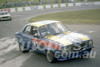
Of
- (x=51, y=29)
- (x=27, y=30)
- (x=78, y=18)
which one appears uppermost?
(x=51, y=29)

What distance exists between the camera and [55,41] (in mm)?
6977

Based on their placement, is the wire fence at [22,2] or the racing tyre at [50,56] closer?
the racing tyre at [50,56]

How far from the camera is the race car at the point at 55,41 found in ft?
22.1

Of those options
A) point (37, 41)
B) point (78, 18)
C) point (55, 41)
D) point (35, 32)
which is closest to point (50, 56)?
point (55, 41)

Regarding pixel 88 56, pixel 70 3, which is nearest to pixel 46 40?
pixel 88 56

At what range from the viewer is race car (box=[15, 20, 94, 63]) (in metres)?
6.75

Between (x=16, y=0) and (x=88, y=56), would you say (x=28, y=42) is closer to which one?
(x=88, y=56)

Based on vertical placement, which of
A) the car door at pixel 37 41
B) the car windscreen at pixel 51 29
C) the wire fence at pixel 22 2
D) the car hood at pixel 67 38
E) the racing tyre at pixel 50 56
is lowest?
the wire fence at pixel 22 2

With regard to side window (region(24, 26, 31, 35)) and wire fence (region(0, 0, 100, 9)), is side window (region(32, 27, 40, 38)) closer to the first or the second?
side window (region(24, 26, 31, 35))

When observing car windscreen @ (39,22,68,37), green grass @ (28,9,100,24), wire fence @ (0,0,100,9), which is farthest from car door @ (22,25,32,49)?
wire fence @ (0,0,100,9)

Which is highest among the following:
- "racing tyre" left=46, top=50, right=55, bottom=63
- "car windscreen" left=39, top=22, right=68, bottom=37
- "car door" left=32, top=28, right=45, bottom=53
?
"car windscreen" left=39, top=22, right=68, bottom=37

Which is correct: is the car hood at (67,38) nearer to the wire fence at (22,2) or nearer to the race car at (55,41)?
the race car at (55,41)

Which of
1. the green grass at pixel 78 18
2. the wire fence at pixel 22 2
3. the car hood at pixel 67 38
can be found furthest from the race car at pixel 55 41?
the wire fence at pixel 22 2

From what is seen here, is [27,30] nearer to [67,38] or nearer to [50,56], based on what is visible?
[50,56]
